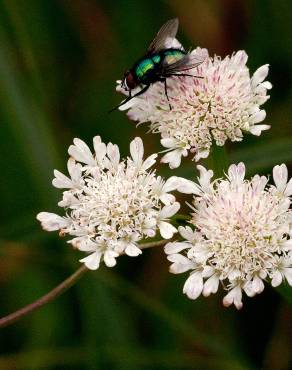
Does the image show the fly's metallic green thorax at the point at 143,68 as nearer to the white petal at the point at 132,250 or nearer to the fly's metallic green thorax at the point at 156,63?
the fly's metallic green thorax at the point at 156,63

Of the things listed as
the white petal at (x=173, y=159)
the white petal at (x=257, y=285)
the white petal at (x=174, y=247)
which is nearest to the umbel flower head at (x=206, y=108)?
the white petal at (x=173, y=159)

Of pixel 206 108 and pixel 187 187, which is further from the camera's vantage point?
pixel 206 108

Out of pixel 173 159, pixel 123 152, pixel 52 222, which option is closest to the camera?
pixel 52 222

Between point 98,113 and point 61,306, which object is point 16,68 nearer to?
point 98,113

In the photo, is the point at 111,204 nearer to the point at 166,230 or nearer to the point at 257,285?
the point at 166,230

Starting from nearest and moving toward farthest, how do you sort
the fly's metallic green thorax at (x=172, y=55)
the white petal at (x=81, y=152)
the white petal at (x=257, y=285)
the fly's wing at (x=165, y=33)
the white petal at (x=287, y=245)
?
1. the white petal at (x=257, y=285)
2. the white petal at (x=287, y=245)
3. the white petal at (x=81, y=152)
4. the fly's metallic green thorax at (x=172, y=55)
5. the fly's wing at (x=165, y=33)

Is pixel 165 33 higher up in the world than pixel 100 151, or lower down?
higher up

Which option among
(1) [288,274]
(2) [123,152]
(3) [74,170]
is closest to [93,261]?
(3) [74,170]

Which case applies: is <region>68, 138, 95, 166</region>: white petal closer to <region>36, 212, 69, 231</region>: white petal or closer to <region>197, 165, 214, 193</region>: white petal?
<region>36, 212, 69, 231</region>: white petal
